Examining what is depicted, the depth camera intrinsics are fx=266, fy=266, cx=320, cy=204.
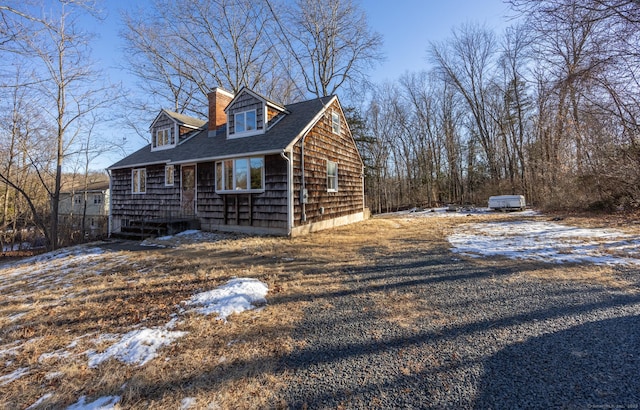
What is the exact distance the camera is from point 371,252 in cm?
684

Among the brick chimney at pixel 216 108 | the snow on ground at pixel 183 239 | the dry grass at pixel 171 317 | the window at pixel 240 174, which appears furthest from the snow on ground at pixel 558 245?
the brick chimney at pixel 216 108

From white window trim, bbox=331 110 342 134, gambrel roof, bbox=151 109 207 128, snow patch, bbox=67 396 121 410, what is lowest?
snow patch, bbox=67 396 121 410

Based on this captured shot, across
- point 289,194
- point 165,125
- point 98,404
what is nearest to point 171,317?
point 98,404

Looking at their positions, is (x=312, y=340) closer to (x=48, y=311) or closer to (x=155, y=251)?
(x=48, y=311)

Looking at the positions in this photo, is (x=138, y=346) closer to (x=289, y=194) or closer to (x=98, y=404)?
(x=98, y=404)

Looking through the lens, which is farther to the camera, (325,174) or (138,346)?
(325,174)

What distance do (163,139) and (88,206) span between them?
1990 centimetres

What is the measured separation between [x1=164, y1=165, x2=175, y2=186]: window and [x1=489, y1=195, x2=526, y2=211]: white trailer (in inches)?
806

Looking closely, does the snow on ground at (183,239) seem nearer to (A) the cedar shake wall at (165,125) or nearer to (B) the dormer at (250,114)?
(B) the dormer at (250,114)

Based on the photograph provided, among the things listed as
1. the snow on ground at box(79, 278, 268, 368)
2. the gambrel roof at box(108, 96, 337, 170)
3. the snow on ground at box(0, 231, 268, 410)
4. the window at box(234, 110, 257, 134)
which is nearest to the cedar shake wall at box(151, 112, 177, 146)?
the gambrel roof at box(108, 96, 337, 170)

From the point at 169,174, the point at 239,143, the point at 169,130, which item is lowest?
the point at 169,174

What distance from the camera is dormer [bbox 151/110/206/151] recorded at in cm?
1331

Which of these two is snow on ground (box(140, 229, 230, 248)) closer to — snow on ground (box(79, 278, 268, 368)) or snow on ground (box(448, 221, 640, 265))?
snow on ground (box(79, 278, 268, 368))

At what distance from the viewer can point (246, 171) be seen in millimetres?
10148
